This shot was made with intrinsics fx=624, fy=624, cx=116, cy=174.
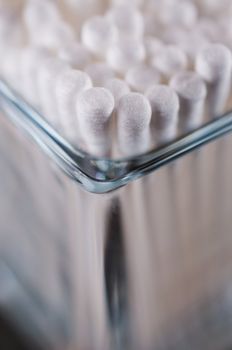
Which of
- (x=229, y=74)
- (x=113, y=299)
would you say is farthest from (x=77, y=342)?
(x=229, y=74)

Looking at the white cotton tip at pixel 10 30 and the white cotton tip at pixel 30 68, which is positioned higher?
the white cotton tip at pixel 10 30

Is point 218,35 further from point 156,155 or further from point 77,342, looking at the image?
point 77,342

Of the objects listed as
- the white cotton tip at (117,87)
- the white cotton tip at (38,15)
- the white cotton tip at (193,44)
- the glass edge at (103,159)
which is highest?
the white cotton tip at (38,15)
